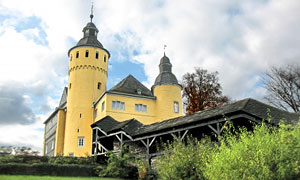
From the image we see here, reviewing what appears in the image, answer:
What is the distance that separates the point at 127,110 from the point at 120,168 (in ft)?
44.6

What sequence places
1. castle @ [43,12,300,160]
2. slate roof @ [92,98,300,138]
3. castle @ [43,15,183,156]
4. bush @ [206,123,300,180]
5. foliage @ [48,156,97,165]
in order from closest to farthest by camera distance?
bush @ [206,123,300,180]
slate roof @ [92,98,300,138]
foliage @ [48,156,97,165]
castle @ [43,12,300,160]
castle @ [43,15,183,156]

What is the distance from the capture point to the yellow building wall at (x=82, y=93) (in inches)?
1356

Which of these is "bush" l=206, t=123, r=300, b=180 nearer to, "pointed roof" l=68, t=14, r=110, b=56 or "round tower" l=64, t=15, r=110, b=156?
"round tower" l=64, t=15, r=110, b=156

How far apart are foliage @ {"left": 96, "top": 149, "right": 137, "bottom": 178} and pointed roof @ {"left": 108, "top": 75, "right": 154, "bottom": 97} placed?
43.6 ft

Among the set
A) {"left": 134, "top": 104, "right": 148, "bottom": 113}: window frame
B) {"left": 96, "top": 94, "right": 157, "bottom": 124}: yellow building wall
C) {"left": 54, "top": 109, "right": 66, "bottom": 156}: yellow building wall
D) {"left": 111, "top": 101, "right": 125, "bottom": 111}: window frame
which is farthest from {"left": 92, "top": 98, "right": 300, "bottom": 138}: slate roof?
{"left": 54, "top": 109, "right": 66, "bottom": 156}: yellow building wall

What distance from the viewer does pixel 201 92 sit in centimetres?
3772

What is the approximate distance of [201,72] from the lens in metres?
39.2

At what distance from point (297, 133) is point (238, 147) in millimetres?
1759

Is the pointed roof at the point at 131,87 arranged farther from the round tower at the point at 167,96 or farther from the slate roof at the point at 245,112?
the slate roof at the point at 245,112

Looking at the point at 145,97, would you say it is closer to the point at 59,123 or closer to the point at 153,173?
the point at 59,123

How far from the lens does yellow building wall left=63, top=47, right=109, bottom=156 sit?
34.4 metres

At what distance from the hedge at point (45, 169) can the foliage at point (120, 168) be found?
3.06ft

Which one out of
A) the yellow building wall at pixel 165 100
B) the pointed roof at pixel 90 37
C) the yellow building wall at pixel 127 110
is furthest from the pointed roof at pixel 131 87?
the pointed roof at pixel 90 37

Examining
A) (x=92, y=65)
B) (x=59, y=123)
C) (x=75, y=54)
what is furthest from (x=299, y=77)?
(x=59, y=123)
